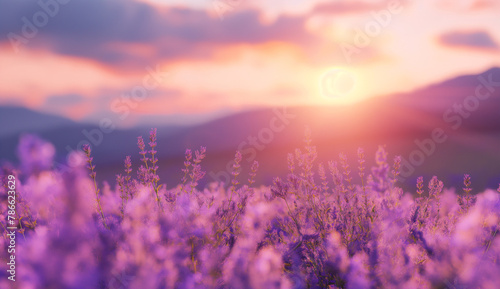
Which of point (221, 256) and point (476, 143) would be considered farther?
point (476, 143)

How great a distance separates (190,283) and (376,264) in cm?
104

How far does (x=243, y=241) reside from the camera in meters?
Result: 2.31

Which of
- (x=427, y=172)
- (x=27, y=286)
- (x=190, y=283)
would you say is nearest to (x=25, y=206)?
(x=190, y=283)

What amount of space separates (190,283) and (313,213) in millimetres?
1438

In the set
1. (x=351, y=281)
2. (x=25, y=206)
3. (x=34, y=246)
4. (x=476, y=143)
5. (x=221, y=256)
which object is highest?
(x=476, y=143)

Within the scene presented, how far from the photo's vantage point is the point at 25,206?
3.09 meters

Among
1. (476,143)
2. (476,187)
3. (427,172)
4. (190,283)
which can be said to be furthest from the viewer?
(476,143)

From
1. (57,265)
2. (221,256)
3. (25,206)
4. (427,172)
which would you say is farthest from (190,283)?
(427,172)

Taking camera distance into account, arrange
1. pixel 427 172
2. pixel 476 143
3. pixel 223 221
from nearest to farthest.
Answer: pixel 223 221
pixel 427 172
pixel 476 143

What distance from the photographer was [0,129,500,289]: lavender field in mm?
1227

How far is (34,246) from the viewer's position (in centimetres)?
124

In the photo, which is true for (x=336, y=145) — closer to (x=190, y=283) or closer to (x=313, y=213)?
(x=313, y=213)

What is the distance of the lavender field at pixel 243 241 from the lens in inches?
48.3

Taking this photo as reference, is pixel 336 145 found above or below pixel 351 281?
above
